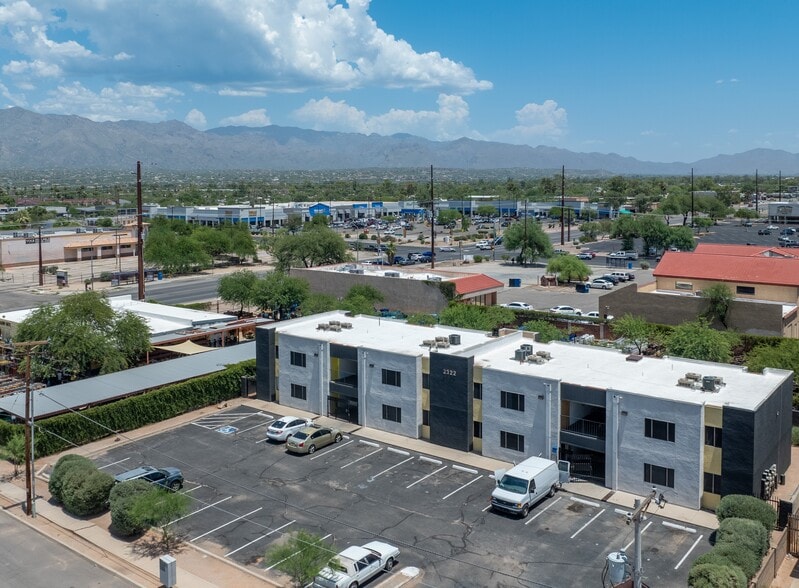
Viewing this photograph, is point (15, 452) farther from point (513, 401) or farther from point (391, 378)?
point (513, 401)

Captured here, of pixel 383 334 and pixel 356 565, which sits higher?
pixel 383 334

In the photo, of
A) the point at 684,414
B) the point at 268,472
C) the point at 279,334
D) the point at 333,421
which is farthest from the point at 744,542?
the point at 279,334

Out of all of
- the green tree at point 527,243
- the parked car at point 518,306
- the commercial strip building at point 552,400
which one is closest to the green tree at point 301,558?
the commercial strip building at point 552,400

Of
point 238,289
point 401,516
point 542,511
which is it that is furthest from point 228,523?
point 238,289

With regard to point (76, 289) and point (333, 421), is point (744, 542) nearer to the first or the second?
point (333, 421)

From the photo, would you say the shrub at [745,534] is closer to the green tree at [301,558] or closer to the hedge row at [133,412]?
the green tree at [301,558]
